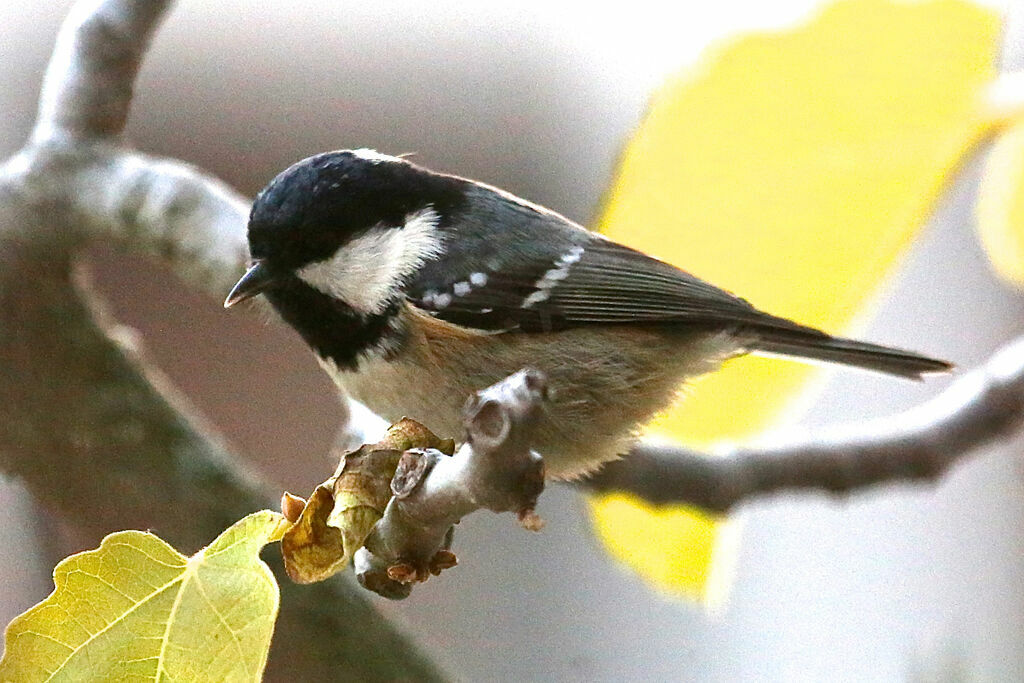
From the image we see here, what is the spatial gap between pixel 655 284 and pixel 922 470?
25 centimetres


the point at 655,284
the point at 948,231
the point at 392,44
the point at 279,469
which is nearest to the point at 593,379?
the point at 655,284

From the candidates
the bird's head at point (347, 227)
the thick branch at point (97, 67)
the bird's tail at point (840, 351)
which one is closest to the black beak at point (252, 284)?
the bird's head at point (347, 227)

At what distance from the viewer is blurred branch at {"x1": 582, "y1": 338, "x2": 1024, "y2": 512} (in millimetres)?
687

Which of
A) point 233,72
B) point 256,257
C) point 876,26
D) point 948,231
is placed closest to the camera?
point 256,257

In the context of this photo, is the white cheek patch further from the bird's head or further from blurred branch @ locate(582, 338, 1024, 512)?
blurred branch @ locate(582, 338, 1024, 512)

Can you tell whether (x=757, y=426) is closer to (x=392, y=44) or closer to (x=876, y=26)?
(x=876, y=26)

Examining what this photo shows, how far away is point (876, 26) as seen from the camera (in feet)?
2.18

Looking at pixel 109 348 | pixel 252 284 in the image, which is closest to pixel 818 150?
pixel 252 284

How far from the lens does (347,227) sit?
563mm

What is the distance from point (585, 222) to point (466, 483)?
2.14 feet

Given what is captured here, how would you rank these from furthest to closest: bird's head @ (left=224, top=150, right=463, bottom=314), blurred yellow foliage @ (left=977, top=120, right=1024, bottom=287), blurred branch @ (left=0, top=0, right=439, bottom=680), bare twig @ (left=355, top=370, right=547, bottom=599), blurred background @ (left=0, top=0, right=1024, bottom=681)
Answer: blurred background @ (left=0, top=0, right=1024, bottom=681), blurred yellow foliage @ (left=977, top=120, right=1024, bottom=287), blurred branch @ (left=0, top=0, right=439, bottom=680), bird's head @ (left=224, top=150, right=463, bottom=314), bare twig @ (left=355, top=370, right=547, bottom=599)

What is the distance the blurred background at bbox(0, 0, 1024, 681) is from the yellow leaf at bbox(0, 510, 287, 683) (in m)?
0.40

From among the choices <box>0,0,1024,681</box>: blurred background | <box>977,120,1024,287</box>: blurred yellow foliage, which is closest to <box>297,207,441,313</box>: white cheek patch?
<box>0,0,1024,681</box>: blurred background

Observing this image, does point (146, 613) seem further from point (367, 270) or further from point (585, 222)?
point (585, 222)
